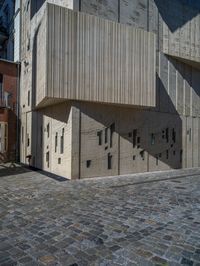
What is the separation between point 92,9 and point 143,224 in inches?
356

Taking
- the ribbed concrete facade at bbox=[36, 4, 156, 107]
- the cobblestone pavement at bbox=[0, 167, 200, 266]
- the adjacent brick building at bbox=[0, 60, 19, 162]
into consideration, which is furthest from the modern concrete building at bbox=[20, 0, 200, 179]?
the cobblestone pavement at bbox=[0, 167, 200, 266]

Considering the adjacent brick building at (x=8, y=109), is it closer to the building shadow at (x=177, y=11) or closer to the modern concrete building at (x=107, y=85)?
the modern concrete building at (x=107, y=85)

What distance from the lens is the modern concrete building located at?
9.73 m

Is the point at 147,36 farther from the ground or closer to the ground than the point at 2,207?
farther from the ground

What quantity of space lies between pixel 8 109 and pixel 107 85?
25.3ft

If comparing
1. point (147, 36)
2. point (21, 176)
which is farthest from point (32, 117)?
point (147, 36)

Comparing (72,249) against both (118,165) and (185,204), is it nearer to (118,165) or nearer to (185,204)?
(185,204)

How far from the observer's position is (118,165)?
11.6m

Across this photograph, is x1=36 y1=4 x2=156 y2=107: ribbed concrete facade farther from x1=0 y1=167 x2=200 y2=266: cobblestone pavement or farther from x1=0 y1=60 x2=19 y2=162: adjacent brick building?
x1=0 y1=60 x2=19 y2=162: adjacent brick building

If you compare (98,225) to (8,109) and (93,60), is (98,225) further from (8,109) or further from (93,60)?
(8,109)

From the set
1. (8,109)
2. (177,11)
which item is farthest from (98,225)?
(177,11)

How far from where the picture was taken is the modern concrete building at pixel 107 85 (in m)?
9.73

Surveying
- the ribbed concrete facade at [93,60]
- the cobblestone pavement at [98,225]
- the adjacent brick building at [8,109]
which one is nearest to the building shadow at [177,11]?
the ribbed concrete facade at [93,60]

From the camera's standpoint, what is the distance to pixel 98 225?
193 inches
